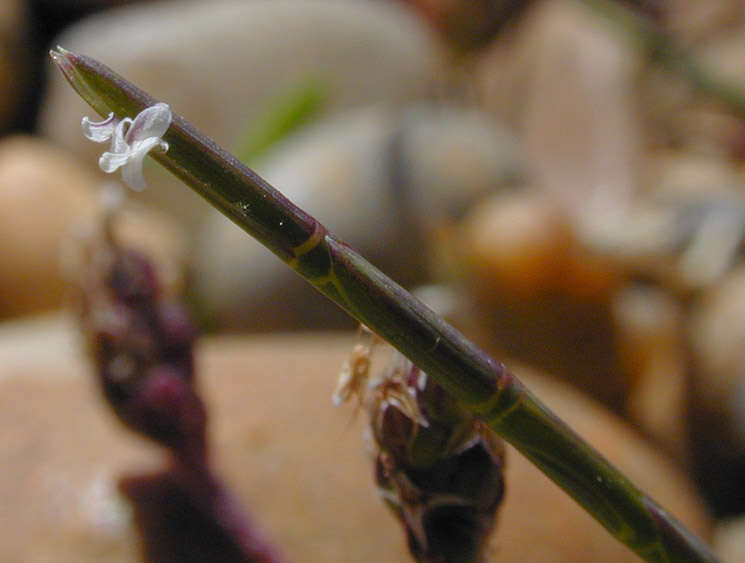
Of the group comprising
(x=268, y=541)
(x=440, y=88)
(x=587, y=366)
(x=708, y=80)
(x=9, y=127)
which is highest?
(x=708, y=80)

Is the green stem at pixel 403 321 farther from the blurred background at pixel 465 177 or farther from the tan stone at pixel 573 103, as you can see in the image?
the tan stone at pixel 573 103

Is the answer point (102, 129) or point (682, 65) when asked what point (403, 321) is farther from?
point (682, 65)

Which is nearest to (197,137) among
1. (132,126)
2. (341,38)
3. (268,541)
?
(132,126)

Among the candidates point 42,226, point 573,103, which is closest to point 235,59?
point 42,226

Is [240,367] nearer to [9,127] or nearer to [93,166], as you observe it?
[93,166]

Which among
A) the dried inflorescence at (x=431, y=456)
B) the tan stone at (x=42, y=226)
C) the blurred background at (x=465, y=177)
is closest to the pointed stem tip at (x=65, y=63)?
the dried inflorescence at (x=431, y=456)
